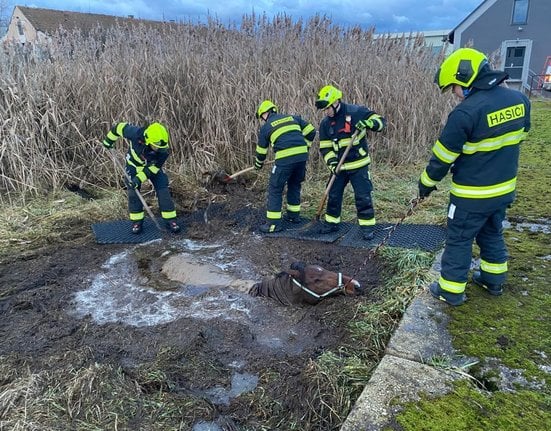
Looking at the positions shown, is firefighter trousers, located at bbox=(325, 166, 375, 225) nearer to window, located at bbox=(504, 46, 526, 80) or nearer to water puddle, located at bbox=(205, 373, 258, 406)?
water puddle, located at bbox=(205, 373, 258, 406)

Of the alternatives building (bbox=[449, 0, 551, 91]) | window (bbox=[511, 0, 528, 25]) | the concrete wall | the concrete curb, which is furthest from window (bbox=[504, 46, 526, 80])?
the concrete curb

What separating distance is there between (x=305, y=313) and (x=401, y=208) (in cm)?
275

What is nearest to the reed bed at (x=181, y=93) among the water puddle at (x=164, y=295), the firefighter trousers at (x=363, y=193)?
the firefighter trousers at (x=363, y=193)

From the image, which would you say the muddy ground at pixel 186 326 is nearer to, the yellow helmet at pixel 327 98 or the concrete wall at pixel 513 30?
the yellow helmet at pixel 327 98

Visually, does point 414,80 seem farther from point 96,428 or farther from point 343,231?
point 96,428

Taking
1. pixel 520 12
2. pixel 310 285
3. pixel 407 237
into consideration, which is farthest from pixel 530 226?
pixel 520 12

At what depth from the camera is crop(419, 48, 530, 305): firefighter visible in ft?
8.77

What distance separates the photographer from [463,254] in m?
2.96

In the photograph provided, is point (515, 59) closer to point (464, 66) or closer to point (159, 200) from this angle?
point (159, 200)

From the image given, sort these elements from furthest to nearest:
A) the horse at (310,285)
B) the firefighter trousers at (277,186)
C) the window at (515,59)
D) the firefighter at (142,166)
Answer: the window at (515,59)
the firefighter trousers at (277,186)
the firefighter at (142,166)
the horse at (310,285)

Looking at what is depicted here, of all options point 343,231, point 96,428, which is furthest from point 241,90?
point 96,428

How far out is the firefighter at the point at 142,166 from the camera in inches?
199

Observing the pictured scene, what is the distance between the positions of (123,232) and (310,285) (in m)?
2.87

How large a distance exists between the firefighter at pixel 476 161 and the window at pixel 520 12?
27.7 metres
